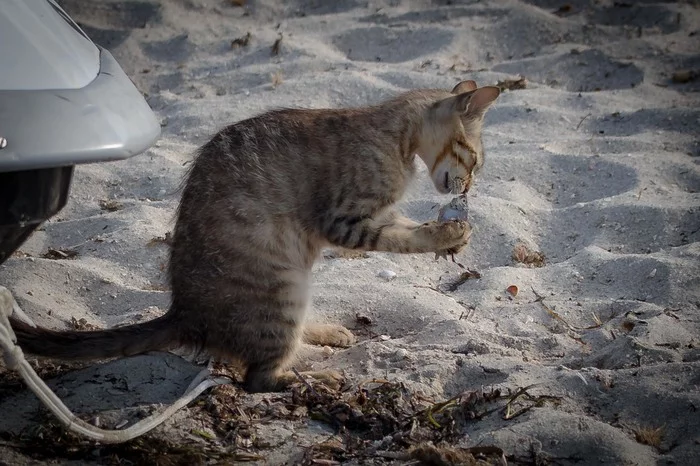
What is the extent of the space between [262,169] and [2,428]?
1.60m

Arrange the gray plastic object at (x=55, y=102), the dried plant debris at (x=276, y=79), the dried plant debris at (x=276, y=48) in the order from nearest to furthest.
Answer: the gray plastic object at (x=55, y=102)
the dried plant debris at (x=276, y=79)
the dried plant debris at (x=276, y=48)

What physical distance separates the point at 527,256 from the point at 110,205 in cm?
257

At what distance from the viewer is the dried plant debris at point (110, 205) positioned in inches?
211

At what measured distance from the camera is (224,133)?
13.7 feet

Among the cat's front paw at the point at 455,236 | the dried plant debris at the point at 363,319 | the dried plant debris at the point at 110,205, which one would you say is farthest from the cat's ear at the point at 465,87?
the dried plant debris at the point at 110,205

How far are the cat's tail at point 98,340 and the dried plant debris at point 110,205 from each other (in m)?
1.75

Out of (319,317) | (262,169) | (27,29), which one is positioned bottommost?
(319,317)

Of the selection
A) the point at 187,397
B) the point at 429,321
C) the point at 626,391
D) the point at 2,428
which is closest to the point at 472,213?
the point at 429,321

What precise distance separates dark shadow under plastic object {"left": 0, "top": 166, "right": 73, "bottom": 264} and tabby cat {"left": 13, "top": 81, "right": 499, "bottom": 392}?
84 cm

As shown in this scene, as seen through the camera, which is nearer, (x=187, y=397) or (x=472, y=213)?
(x=187, y=397)

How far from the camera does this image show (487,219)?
5160mm

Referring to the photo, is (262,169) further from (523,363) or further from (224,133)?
(523,363)

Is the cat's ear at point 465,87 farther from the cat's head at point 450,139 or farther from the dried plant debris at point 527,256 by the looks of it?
the dried plant debris at point 527,256

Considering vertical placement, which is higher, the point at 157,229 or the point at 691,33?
the point at 691,33
